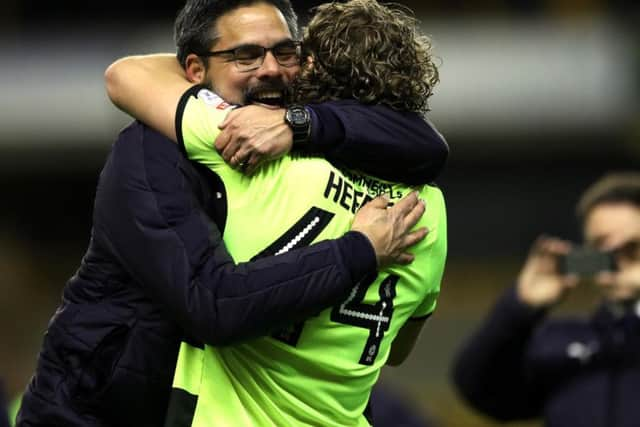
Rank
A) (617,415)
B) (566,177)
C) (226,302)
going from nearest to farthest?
(226,302)
(617,415)
(566,177)

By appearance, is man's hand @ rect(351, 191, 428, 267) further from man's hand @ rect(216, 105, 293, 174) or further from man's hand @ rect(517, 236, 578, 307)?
man's hand @ rect(517, 236, 578, 307)

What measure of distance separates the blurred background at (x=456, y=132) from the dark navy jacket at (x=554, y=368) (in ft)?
16.9

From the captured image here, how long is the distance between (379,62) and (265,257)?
17.4 inches

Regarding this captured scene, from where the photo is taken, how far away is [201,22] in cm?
282

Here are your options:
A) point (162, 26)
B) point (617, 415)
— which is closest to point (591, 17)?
point (162, 26)

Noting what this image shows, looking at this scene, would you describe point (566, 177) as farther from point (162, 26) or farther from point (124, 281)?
point (124, 281)

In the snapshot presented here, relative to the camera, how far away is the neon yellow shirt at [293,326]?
2.58 meters

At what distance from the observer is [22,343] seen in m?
10.7

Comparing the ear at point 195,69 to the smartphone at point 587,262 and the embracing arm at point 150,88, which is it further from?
the smartphone at point 587,262

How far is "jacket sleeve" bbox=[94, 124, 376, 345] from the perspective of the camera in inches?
98.7

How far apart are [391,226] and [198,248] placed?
1.25 feet

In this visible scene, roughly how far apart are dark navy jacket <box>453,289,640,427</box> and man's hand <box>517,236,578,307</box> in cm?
4

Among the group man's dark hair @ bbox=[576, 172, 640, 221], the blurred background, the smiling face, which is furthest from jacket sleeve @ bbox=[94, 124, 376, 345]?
the blurred background

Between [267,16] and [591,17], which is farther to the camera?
[591,17]
